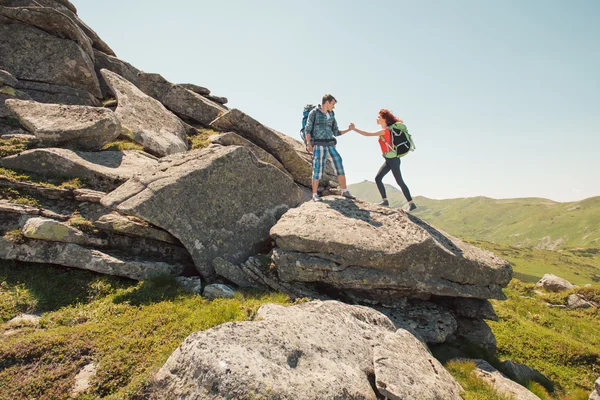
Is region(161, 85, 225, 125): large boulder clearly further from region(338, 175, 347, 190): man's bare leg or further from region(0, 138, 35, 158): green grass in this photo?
region(338, 175, 347, 190): man's bare leg

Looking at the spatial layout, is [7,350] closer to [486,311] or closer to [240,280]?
[240,280]

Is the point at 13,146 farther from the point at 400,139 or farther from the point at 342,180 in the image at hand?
the point at 400,139

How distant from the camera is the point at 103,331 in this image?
8.82 meters

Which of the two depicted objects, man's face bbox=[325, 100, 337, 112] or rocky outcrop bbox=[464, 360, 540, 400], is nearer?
rocky outcrop bbox=[464, 360, 540, 400]

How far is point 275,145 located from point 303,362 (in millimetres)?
17185

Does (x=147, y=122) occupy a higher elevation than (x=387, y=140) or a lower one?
higher

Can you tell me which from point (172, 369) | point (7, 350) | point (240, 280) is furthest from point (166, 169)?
point (172, 369)

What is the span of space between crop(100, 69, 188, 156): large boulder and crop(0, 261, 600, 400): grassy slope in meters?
10.8

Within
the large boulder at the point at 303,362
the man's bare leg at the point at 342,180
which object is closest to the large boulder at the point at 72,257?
the large boulder at the point at 303,362

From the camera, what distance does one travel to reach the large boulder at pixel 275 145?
22.7 m

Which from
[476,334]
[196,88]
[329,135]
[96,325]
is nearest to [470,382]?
[476,334]

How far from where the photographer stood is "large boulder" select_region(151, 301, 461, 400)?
6.32 meters

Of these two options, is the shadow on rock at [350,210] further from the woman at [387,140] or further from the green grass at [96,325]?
the green grass at [96,325]

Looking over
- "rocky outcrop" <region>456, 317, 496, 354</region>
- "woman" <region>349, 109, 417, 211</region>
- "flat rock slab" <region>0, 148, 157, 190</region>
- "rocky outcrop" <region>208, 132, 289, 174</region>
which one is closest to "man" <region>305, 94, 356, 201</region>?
"woman" <region>349, 109, 417, 211</region>
